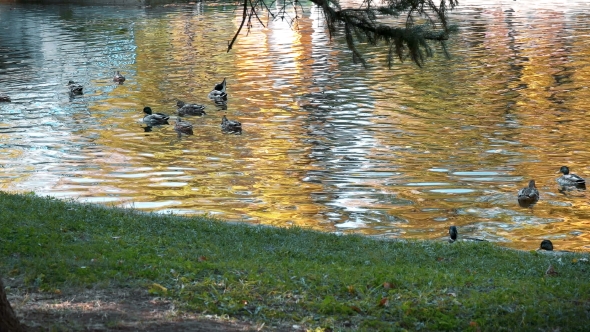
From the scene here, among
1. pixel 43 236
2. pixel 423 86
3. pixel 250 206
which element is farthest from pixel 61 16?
pixel 43 236

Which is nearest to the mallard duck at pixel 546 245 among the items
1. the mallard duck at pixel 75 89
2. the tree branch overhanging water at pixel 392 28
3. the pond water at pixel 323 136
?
the pond water at pixel 323 136

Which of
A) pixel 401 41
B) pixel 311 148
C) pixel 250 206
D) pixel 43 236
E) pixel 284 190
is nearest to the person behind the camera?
pixel 401 41

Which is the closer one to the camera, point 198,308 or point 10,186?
Result: point 198,308

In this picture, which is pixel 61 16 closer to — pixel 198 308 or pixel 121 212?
pixel 121 212

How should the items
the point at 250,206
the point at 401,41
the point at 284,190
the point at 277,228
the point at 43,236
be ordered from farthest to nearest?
the point at 284,190, the point at 250,206, the point at 277,228, the point at 43,236, the point at 401,41

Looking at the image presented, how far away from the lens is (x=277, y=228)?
13.1m

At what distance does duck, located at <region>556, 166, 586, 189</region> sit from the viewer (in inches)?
675

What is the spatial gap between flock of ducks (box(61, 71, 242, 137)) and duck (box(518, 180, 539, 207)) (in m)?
9.05

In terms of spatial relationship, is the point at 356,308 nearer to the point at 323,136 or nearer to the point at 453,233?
the point at 453,233

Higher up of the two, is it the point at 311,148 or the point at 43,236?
the point at 43,236

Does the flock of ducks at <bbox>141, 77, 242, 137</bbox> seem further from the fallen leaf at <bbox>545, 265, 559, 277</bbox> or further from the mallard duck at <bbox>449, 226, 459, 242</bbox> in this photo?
the fallen leaf at <bbox>545, 265, 559, 277</bbox>

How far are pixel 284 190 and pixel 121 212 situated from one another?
5006mm

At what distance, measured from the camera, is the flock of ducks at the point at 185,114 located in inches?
928

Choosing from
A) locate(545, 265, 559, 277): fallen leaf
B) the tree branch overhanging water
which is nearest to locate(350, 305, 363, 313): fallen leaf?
the tree branch overhanging water
